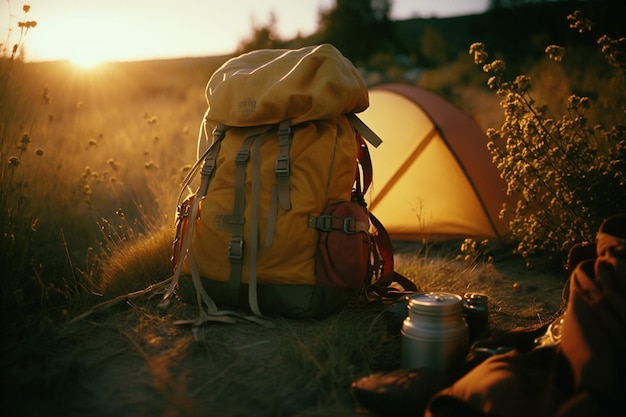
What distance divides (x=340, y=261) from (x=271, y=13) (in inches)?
534

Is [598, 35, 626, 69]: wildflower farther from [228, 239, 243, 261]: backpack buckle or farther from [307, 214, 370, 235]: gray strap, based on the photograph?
[228, 239, 243, 261]: backpack buckle

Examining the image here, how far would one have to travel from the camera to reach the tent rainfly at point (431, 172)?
4.68 meters

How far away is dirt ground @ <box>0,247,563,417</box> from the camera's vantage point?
2170mm

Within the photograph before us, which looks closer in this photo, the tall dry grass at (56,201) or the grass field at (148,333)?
the grass field at (148,333)

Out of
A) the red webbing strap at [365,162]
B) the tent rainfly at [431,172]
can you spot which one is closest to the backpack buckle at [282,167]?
the red webbing strap at [365,162]

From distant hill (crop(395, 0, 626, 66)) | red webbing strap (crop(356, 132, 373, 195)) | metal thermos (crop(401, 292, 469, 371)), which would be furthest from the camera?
distant hill (crop(395, 0, 626, 66))

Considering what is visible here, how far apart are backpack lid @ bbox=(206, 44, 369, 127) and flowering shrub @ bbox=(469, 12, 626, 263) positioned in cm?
79

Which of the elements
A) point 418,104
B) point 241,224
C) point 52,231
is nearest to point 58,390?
point 241,224

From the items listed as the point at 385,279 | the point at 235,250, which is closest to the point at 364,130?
the point at 385,279

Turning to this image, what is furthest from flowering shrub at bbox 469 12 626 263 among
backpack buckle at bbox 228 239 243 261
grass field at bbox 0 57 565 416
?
backpack buckle at bbox 228 239 243 261

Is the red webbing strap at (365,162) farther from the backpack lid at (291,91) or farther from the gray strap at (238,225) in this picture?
the gray strap at (238,225)

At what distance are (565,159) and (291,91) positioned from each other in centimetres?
176

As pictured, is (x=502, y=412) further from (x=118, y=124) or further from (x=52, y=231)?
(x=118, y=124)

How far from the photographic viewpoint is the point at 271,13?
49.6ft
